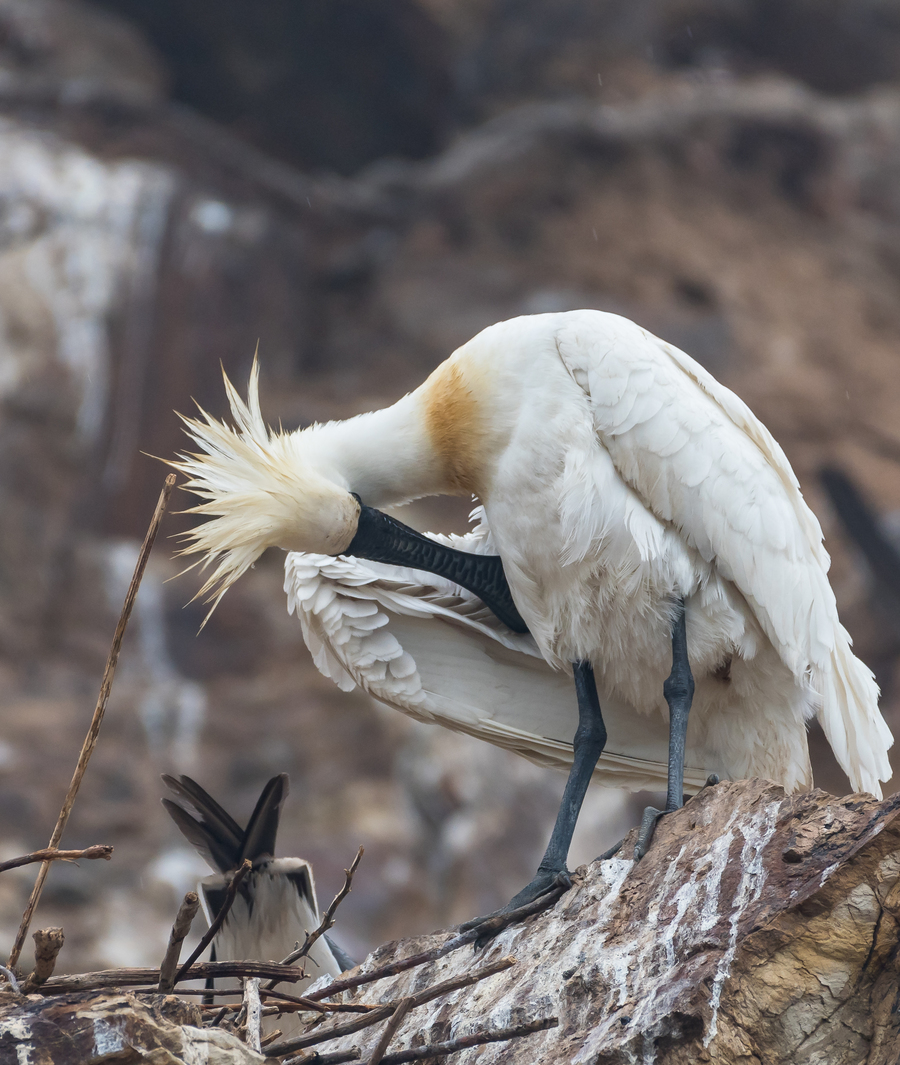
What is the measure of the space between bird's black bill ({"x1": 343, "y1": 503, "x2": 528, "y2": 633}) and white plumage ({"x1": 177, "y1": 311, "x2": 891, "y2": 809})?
10 centimetres

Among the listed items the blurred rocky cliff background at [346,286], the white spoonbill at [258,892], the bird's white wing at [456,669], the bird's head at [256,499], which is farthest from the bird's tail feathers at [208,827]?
the blurred rocky cliff background at [346,286]

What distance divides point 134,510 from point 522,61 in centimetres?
505

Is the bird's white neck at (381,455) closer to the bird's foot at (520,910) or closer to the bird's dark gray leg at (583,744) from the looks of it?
the bird's dark gray leg at (583,744)

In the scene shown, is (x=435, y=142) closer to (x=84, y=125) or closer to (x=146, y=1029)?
(x=84, y=125)

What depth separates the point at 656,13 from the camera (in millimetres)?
10219

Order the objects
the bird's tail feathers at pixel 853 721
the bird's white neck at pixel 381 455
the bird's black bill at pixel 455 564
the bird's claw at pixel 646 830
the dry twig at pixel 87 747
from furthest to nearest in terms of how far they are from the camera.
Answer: the bird's black bill at pixel 455 564
the bird's white neck at pixel 381 455
the bird's tail feathers at pixel 853 721
the bird's claw at pixel 646 830
the dry twig at pixel 87 747

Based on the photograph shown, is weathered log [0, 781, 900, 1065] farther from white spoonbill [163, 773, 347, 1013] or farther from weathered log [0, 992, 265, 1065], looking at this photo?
white spoonbill [163, 773, 347, 1013]

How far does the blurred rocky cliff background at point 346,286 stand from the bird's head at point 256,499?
16.5ft

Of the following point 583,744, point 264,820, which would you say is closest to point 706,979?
point 583,744

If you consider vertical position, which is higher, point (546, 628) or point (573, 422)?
point (573, 422)

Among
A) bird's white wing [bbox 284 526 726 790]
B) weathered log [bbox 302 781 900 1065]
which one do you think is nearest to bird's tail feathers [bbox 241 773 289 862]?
bird's white wing [bbox 284 526 726 790]

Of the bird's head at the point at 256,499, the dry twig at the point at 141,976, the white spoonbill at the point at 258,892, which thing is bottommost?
the white spoonbill at the point at 258,892

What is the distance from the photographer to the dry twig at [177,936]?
66.0 inches

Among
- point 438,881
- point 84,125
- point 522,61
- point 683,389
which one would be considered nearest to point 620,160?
point 522,61
